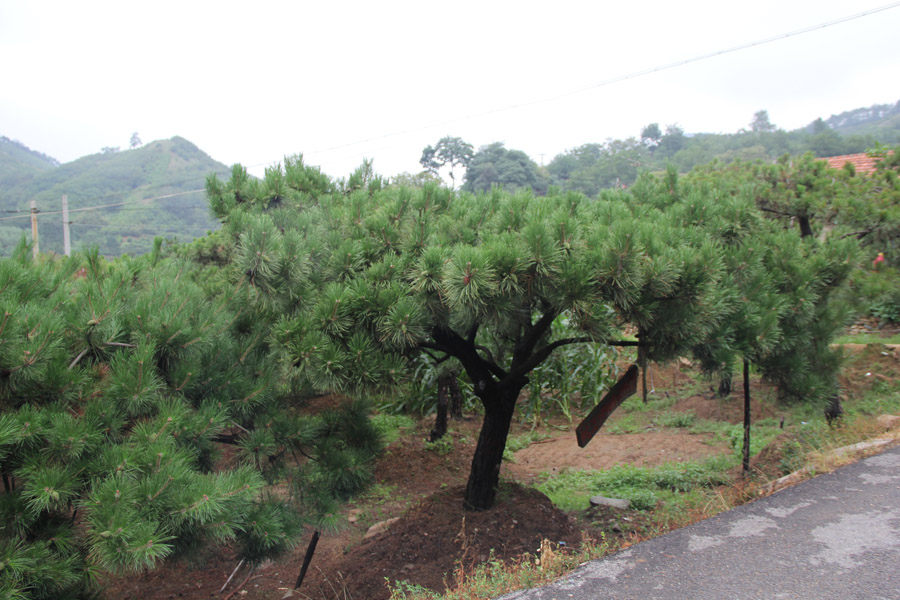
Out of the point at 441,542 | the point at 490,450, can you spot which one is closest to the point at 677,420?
the point at 490,450

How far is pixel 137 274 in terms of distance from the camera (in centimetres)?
358

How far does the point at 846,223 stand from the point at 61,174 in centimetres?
4599

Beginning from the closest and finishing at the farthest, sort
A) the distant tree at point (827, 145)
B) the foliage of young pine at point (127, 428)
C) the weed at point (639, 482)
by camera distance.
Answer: the foliage of young pine at point (127, 428), the weed at point (639, 482), the distant tree at point (827, 145)

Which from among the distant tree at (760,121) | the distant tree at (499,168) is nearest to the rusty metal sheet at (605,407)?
the distant tree at (499,168)

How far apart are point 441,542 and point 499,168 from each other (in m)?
13.0

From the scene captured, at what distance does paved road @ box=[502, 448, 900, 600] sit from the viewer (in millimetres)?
2520

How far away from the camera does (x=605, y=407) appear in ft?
13.1

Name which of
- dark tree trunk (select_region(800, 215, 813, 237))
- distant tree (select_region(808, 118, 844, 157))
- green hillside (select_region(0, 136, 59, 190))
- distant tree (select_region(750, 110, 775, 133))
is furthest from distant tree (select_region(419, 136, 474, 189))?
distant tree (select_region(750, 110, 775, 133))

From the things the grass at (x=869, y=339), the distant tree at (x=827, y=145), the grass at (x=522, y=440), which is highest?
the distant tree at (x=827, y=145)

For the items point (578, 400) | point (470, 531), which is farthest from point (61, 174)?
point (470, 531)

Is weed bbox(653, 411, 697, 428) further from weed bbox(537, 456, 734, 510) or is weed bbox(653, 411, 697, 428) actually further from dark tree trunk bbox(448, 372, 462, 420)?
dark tree trunk bbox(448, 372, 462, 420)

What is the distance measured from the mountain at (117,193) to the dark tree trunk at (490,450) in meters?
18.5

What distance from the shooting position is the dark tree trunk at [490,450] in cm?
460

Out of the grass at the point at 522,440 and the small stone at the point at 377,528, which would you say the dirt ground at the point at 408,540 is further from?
the grass at the point at 522,440
